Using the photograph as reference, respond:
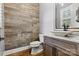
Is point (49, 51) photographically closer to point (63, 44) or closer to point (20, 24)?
point (63, 44)

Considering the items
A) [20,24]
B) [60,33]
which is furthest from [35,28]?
[60,33]

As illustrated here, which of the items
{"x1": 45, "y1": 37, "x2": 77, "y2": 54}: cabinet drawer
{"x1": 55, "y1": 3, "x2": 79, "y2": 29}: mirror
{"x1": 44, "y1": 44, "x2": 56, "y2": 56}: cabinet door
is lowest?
{"x1": 44, "y1": 44, "x2": 56, "y2": 56}: cabinet door

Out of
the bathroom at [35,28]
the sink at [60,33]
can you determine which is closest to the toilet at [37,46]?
the bathroom at [35,28]

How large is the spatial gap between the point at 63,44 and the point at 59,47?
0.07 metres

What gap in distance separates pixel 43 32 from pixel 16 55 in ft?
1.52

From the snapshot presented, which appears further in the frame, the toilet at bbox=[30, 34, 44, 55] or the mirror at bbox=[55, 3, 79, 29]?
the toilet at bbox=[30, 34, 44, 55]

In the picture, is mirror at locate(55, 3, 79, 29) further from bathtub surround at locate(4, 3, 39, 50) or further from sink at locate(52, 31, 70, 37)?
bathtub surround at locate(4, 3, 39, 50)

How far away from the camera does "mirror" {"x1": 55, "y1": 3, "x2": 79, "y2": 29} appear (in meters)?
1.27

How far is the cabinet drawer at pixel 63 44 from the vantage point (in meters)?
1.20

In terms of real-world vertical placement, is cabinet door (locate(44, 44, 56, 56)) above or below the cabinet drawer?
below

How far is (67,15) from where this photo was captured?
4.37 feet

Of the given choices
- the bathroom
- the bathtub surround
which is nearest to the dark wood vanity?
the bathroom

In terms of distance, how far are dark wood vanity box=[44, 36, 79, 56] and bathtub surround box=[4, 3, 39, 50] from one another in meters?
0.19

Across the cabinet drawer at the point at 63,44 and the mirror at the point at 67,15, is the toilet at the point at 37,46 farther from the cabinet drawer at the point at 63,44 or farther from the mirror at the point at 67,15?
the mirror at the point at 67,15
